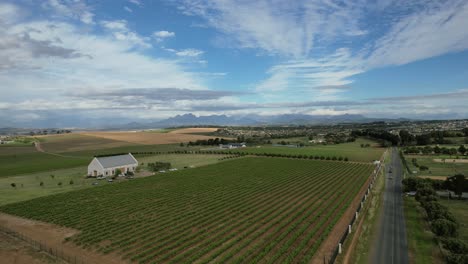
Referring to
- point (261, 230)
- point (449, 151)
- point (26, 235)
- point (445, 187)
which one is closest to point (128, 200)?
point (26, 235)

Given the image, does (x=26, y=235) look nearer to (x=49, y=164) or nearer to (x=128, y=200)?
(x=128, y=200)

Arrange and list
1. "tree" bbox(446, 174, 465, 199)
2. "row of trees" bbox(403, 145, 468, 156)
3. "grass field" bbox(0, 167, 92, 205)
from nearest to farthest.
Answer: "tree" bbox(446, 174, 465, 199) → "grass field" bbox(0, 167, 92, 205) → "row of trees" bbox(403, 145, 468, 156)

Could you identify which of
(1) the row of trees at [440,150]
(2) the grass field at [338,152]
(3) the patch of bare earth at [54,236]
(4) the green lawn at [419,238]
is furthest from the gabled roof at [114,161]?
(1) the row of trees at [440,150]

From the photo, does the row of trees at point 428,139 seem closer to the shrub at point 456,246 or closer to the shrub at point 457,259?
the shrub at point 456,246

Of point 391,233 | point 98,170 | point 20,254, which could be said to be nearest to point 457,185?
point 391,233

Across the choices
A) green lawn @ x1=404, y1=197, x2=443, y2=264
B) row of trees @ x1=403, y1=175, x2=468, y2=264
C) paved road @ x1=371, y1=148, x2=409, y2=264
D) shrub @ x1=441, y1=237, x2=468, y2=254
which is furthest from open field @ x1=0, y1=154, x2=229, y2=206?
shrub @ x1=441, y1=237, x2=468, y2=254

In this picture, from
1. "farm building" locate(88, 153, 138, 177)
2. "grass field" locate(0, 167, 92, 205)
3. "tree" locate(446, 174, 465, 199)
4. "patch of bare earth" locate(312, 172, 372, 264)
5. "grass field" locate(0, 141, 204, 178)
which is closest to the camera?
"patch of bare earth" locate(312, 172, 372, 264)

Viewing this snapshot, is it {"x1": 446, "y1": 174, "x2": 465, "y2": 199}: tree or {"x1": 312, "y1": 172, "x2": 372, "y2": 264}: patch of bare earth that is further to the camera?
{"x1": 446, "y1": 174, "x2": 465, "y2": 199}: tree

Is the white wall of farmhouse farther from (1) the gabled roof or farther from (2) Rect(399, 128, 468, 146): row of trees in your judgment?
(2) Rect(399, 128, 468, 146): row of trees
